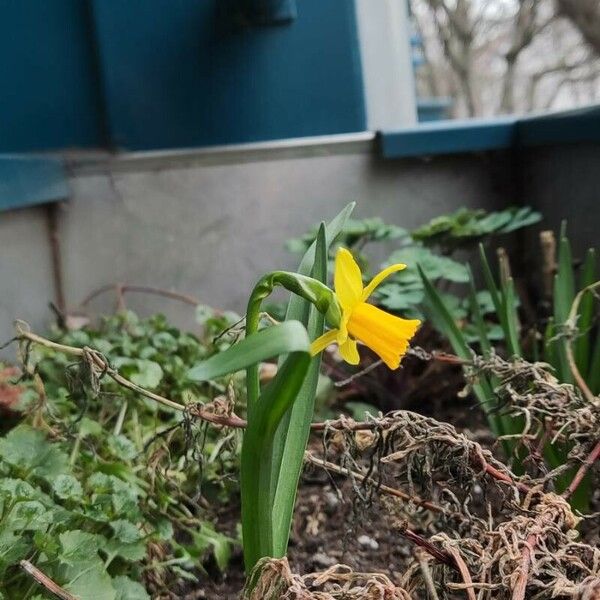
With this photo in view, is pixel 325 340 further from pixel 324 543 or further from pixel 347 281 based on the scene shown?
pixel 324 543

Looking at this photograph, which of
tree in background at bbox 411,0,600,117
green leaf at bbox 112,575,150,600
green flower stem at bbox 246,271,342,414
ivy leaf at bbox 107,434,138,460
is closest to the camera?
green flower stem at bbox 246,271,342,414

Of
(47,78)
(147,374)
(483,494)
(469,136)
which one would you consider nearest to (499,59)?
(469,136)

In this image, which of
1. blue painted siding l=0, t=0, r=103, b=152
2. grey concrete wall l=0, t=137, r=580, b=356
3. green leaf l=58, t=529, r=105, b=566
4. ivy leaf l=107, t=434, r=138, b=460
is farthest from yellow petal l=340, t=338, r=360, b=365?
blue painted siding l=0, t=0, r=103, b=152

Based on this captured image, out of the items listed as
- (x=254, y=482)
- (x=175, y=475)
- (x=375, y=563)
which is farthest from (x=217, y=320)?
(x=254, y=482)

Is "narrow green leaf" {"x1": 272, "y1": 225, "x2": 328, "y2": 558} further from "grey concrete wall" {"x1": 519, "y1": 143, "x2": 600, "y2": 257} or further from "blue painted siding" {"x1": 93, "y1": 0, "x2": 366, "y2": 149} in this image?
"blue painted siding" {"x1": 93, "y1": 0, "x2": 366, "y2": 149}

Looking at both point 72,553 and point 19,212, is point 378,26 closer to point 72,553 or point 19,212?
point 19,212
